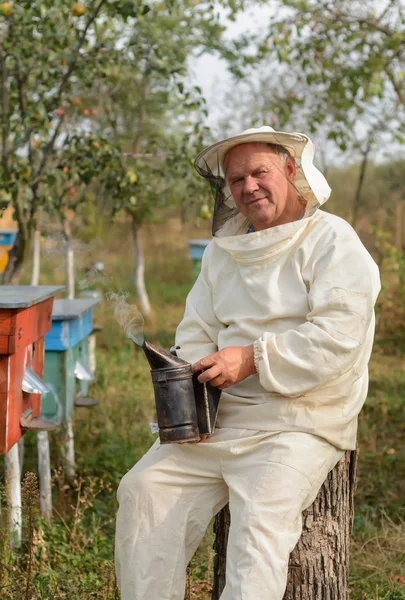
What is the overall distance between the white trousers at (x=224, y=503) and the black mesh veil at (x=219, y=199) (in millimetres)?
772

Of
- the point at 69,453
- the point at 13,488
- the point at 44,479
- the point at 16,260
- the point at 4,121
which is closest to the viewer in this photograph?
the point at 13,488

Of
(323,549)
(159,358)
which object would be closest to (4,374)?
(159,358)

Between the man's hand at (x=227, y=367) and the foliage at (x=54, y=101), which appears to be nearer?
the man's hand at (x=227, y=367)

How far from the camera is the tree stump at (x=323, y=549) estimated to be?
8.11 feet

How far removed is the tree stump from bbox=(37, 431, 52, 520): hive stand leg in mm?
1560

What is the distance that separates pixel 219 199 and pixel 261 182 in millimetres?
250

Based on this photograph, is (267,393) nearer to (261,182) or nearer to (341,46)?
(261,182)

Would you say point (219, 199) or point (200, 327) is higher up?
point (219, 199)

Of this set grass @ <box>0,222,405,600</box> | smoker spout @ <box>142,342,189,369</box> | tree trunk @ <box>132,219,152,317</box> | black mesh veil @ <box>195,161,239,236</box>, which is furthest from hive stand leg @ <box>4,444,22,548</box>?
tree trunk @ <box>132,219,152,317</box>

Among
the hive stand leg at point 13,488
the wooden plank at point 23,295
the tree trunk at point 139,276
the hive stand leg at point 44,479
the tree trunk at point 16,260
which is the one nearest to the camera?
the wooden plank at point 23,295

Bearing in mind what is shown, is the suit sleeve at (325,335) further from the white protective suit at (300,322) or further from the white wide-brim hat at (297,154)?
the white wide-brim hat at (297,154)

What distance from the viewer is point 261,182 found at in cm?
259

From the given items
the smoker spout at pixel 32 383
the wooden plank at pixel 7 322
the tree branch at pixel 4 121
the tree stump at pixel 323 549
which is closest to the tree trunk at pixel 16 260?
the tree branch at pixel 4 121

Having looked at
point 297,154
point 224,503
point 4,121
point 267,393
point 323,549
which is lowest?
point 323,549
